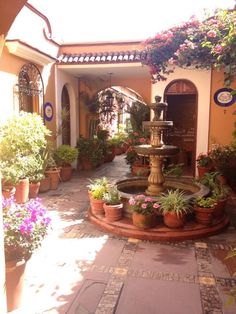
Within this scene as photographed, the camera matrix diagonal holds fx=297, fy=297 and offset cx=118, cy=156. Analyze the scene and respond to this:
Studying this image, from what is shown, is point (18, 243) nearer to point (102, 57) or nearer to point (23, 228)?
point (23, 228)

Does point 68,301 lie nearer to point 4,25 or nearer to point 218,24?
point 4,25

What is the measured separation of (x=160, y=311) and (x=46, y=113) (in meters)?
6.83

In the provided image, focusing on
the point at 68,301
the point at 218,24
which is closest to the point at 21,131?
the point at 68,301

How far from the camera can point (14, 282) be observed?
9.62ft

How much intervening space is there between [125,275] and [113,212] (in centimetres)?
160

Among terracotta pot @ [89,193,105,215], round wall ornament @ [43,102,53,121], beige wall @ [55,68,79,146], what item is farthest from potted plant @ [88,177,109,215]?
beige wall @ [55,68,79,146]

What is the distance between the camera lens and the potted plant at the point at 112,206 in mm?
5160

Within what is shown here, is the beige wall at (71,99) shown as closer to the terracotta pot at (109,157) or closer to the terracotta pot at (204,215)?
the terracotta pot at (109,157)

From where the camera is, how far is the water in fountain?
5.36 meters

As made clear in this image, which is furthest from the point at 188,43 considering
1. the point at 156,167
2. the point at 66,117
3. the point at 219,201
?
the point at 66,117

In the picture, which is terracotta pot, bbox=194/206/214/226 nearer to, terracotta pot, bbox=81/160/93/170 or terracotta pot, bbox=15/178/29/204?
terracotta pot, bbox=15/178/29/204

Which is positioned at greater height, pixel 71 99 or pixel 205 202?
pixel 71 99

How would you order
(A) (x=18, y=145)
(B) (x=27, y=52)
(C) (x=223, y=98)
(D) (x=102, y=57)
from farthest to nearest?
(D) (x=102, y=57) < (C) (x=223, y=98) < (B) (x=27, y=52) < (A) (x=18, y=145)

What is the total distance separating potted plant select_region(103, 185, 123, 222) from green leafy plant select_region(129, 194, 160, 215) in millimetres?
349
